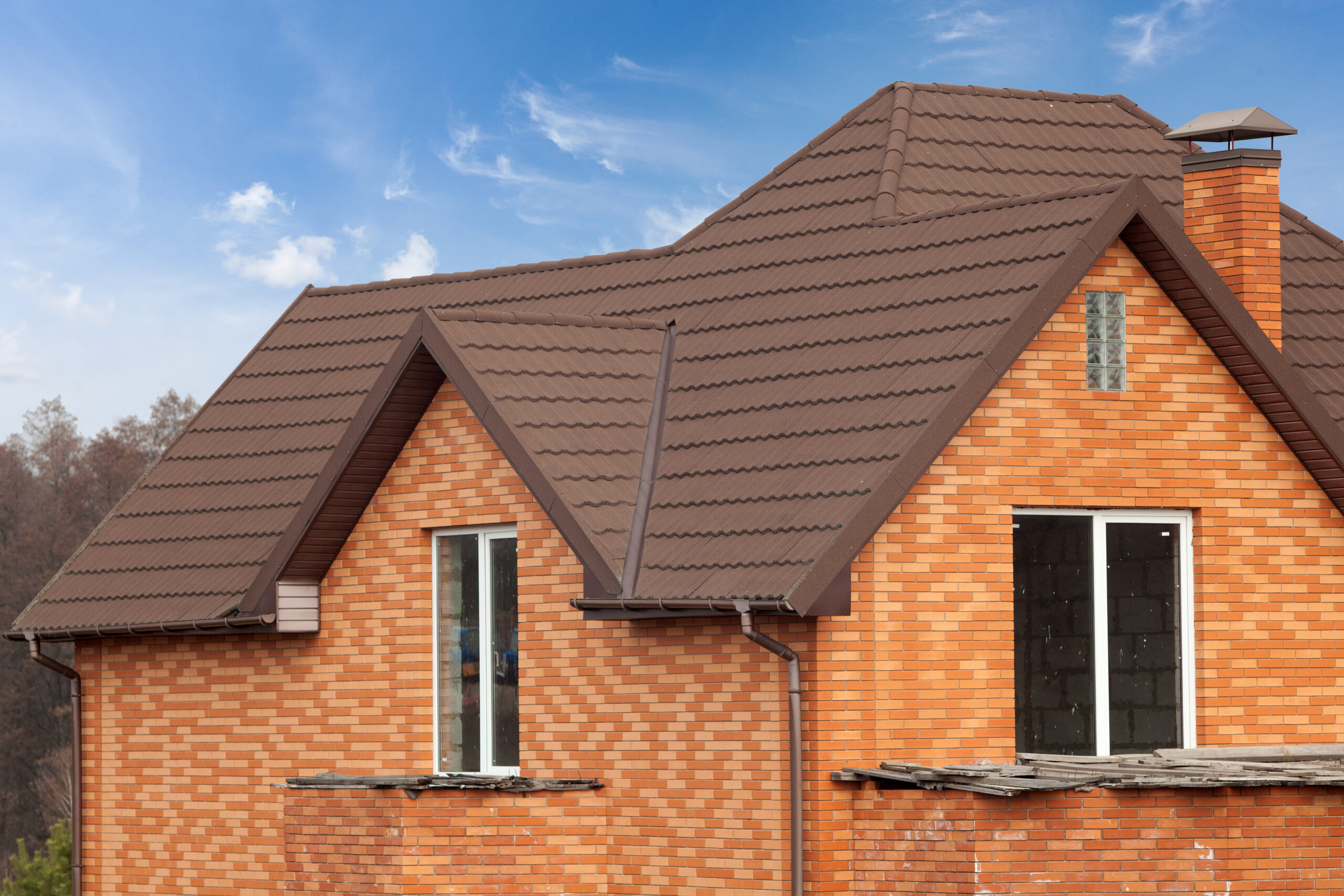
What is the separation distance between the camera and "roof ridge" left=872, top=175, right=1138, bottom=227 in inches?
413

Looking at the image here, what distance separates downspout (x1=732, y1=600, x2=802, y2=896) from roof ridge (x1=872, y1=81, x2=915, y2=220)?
395 centimetres

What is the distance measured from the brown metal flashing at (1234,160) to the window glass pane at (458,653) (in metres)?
5.90

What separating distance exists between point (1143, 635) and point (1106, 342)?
194 cm

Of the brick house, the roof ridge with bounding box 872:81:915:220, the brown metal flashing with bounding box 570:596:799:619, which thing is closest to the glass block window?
the brick house

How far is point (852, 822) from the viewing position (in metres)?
9.47

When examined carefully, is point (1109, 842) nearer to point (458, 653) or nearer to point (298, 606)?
point (458, 653)

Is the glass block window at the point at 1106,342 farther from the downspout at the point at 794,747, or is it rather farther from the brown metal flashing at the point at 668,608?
the downspout at the point at 794,747

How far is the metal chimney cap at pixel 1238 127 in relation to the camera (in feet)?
38.3

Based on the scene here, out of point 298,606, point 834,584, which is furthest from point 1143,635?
point 298,606

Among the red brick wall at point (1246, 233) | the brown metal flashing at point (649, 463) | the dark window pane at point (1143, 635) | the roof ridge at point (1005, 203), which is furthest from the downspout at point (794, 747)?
the red brick wall at point (1246, 233)

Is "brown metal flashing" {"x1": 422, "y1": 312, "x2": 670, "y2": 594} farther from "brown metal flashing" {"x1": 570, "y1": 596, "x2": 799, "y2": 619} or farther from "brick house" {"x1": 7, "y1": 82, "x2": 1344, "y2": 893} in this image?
"brown metal flashing" {"x1": 570, "y1": 596, "x2": 799, "y2": 619}

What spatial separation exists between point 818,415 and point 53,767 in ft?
158

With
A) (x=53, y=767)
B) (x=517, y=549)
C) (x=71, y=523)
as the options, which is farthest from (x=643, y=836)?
(x=71, y=523)

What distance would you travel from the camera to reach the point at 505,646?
11250mm
